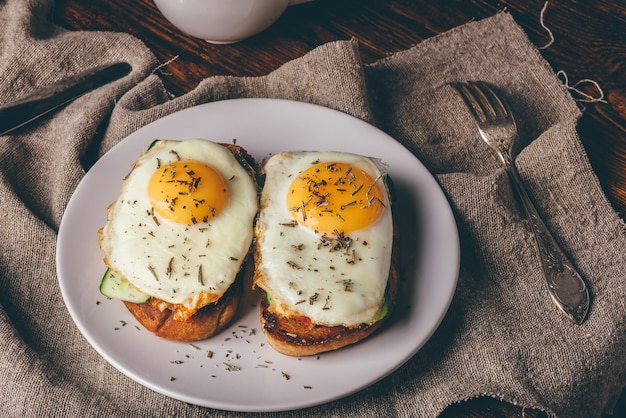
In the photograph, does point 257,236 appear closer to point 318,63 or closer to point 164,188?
point 164,188

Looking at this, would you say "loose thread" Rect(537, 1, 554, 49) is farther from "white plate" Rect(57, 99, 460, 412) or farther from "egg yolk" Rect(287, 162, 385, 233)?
"egg yolk" Rect(287, 162, 385, 233)

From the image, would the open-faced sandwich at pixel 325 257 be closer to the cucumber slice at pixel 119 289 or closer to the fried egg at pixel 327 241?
the fried egg at pixel 327 241

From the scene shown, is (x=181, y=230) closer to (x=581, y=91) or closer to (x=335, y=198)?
Result: (x=335, y=198)

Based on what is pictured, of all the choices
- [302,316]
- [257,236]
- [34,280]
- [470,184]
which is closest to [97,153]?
[34,280]

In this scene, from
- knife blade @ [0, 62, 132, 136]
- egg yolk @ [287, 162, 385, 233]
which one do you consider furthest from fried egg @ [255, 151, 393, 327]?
knife blade @ [0, 62, 132, 136]

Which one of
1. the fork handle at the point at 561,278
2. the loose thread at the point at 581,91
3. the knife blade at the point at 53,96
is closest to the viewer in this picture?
the fork handle at the point at 561,278

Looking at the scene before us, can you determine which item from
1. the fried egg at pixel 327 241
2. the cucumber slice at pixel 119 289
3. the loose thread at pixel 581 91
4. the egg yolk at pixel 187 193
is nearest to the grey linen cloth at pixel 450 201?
the loose thread at pixel 581 91

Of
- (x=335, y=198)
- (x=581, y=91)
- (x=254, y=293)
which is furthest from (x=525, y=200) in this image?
(x=254, y=293)
